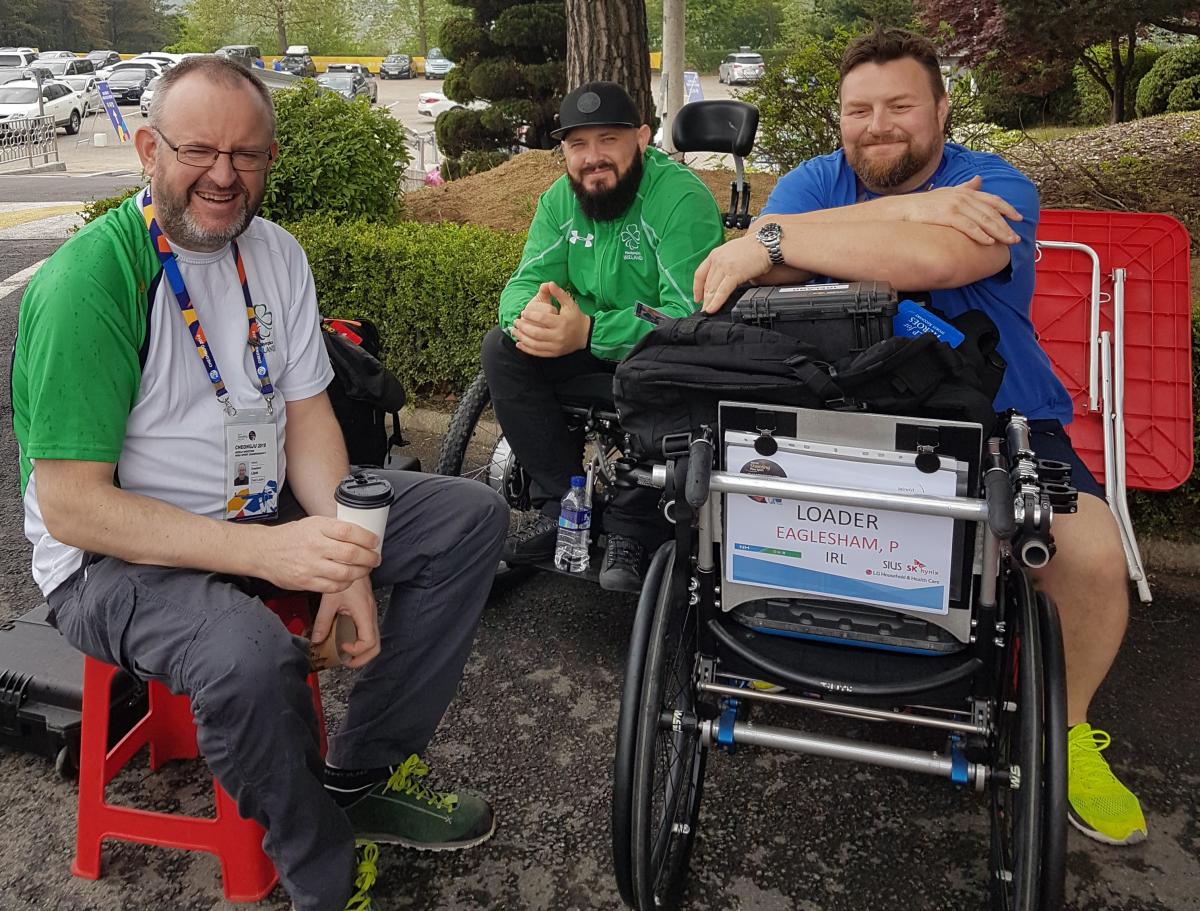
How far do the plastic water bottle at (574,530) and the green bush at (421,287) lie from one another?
1724 mm

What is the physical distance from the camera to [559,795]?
2684mm

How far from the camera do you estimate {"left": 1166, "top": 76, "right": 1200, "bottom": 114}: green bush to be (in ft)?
49.1

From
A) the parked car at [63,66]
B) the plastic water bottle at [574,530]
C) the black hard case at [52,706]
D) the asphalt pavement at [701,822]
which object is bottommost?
the asphalt pavement at [701,822]

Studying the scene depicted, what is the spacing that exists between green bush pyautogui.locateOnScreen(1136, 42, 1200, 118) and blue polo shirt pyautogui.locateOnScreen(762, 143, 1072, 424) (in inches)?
601

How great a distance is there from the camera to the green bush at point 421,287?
4.93 meters

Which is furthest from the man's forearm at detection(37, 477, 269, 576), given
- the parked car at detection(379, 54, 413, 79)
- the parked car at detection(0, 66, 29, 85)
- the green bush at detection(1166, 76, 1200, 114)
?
the parked car at detection(379, 54, 413, 79)

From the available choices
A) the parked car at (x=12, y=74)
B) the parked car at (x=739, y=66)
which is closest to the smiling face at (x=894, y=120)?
the parked car at (x=12, y=74)

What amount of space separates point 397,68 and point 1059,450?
2070 inches

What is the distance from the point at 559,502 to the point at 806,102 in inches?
172

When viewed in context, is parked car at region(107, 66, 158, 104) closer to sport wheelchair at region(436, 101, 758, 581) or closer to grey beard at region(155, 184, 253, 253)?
sport wheelchair at region(436, 101, 758, 581)

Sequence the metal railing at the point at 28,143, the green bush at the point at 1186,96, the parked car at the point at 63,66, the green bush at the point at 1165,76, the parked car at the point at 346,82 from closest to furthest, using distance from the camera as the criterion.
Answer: the green bush at the point at 1186,96 < the green bush at the point at 1165,76 < the metal railing at the point at 28,143 < the parked car at the point at 346,82 < the parked car at the point at 63,66

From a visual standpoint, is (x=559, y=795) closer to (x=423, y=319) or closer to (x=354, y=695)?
(x=354, y=695)

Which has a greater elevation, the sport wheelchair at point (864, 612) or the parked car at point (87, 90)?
the parked car at point (87, 90)

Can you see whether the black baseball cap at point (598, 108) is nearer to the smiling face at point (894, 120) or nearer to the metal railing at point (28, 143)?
the smiling face at point (894, 120)
